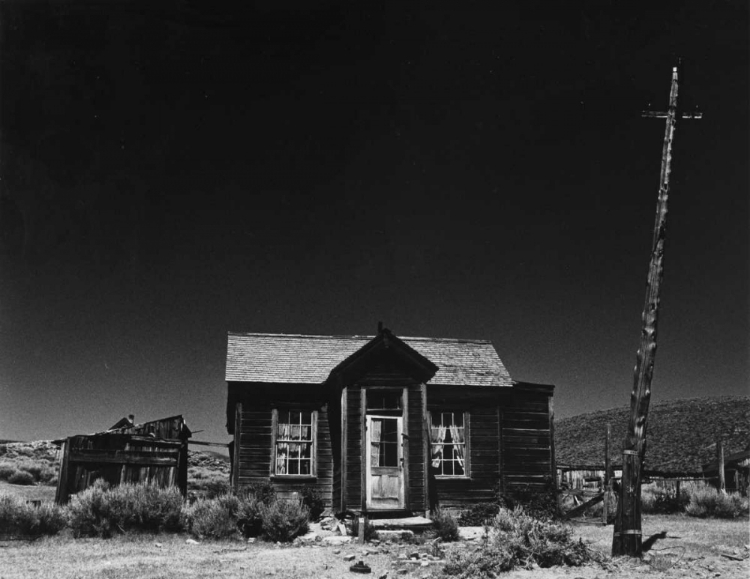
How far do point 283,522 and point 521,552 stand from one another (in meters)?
5.37

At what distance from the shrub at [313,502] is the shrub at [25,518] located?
5.76 metres

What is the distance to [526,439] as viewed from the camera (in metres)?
19.7

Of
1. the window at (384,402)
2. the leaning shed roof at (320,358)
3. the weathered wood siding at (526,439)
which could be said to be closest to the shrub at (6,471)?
the leaning shed roof at (320,358)

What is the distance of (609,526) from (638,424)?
24.8 ft

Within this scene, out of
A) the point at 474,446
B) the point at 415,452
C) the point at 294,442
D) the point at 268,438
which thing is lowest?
the point at 415,452

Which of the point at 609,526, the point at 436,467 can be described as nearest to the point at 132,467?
the point at 436,467

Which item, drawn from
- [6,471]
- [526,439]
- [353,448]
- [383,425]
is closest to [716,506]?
[526,439]

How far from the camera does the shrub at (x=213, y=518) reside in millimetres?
13891

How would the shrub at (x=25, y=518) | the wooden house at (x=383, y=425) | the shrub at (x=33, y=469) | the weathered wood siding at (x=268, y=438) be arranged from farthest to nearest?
the shrub at (x=33, y=469) < the weathered wood siding at (x=268, y=438) < the wooden house at (x=383, y=425) < the shrub at (x=25, y=518)

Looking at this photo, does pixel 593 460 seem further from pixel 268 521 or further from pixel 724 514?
pixel 268 521

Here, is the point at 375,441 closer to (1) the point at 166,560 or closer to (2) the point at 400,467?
(2) the point at 400,467

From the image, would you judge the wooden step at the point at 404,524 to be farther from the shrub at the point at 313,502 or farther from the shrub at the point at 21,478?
the shrub at the point at 21,478

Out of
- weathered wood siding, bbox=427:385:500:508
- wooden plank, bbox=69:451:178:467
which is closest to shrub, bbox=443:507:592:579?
weathered wood siding, bbox=427:385:500:508

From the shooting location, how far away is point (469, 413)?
63.5ft
